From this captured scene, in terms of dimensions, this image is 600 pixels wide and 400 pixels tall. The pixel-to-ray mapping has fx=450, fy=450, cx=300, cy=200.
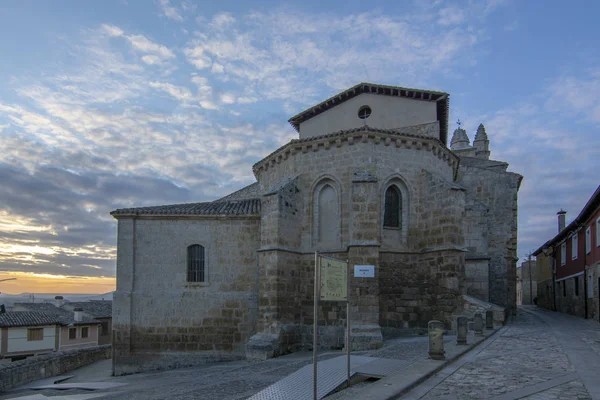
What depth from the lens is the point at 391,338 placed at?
1509cm

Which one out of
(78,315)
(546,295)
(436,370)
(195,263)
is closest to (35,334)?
(78,315)

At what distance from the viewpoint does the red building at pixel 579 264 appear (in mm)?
19844

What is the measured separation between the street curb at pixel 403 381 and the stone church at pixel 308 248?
4.76 metres

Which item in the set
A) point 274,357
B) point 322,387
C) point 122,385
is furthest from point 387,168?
point 122,385

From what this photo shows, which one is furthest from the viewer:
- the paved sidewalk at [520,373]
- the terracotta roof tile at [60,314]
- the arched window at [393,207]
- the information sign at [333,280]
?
the terracotta roof tile at [60,314]

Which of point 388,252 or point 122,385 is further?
point 388,252

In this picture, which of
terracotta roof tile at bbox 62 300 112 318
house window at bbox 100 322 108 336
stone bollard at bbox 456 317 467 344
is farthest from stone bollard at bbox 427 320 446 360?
house window at bbox 100 322 108 336

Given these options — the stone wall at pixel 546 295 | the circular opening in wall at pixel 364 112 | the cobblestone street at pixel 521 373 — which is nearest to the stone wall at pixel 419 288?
the cobblestone street at pixel 521 373

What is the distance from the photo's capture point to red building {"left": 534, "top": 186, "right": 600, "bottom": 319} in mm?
19844

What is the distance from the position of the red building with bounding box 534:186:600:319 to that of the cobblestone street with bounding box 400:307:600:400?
885 centimetres

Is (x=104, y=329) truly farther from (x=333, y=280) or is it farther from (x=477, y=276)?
(x=333, y=280)

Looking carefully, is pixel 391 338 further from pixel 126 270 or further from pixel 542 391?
pixel 126 270

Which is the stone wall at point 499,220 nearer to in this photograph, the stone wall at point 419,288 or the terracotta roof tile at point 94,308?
Result: the stone wall at point 419,288

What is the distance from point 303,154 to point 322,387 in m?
10.6
